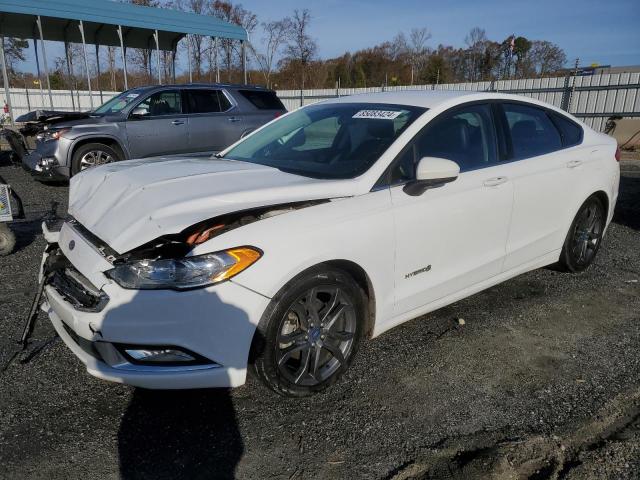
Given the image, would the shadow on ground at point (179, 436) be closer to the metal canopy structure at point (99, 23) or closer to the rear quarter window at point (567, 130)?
the rear quarter window at point (567, 130)

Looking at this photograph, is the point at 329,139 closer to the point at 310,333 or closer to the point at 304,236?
the point at 304,236

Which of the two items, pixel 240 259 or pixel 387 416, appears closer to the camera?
pixel 240 259

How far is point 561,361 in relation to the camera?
3299mm

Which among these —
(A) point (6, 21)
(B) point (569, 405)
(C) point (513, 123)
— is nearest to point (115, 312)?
(B) point (569, 405)

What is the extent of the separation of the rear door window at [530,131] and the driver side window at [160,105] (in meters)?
6.70

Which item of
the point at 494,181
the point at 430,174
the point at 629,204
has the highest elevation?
the point at 430,174

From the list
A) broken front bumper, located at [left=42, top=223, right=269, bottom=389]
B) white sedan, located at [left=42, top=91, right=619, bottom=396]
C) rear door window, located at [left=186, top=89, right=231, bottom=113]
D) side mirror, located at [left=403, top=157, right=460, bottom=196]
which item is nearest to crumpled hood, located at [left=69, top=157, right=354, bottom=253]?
white sedan, located at [left=42, top=91, right=619, bottom=396]

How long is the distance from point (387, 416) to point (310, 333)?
0.60m

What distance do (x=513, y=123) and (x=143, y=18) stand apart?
46.1ft

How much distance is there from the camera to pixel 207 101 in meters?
9.36

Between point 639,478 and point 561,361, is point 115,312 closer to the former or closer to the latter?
point 639,478

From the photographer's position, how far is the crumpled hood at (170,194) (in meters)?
2.47

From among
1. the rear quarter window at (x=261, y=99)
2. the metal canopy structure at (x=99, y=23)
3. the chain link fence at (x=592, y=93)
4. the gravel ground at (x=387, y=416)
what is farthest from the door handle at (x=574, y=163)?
the metal canopy structure at (x=99, y=23)

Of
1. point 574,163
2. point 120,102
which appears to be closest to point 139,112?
point 120,102
